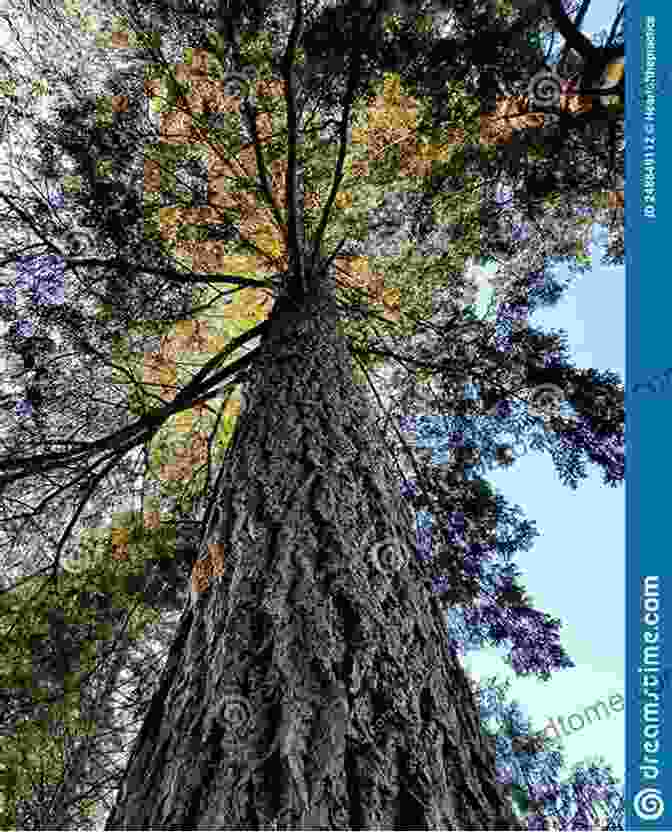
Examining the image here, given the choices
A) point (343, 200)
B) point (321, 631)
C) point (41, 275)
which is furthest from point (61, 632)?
point (343, 200)

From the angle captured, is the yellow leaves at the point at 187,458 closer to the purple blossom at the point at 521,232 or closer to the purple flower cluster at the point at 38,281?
the purple flower cluster at the point at 38,281

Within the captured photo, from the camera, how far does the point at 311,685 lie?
3.00 feet

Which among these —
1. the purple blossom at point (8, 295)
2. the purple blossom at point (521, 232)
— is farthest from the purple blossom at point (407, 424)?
the purple blossom at point (8, 295)

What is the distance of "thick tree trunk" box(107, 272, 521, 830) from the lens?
747 millimetres

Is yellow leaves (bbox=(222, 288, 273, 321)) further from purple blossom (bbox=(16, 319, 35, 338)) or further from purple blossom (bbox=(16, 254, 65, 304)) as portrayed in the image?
purple blossom (bbox=(16, 319, 35, 338))

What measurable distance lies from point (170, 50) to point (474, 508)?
12.0 ft

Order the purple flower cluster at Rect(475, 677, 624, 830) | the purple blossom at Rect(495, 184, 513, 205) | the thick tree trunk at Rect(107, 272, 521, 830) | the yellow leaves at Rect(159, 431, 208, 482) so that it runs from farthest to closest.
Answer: the yellow leaves at Rect(159, 431, 208, 482) → the purple blossom at Rect(495, 184, 513, 205) → the purple flower cluster at Rect(475, 677, 624, 830) → the thick tree trunk at Rect(107, 272, 521, 830)

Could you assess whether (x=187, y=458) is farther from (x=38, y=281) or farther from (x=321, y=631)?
(x=321, y=631)

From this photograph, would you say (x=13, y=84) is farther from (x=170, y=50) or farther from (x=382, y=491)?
(x=382, y=491)

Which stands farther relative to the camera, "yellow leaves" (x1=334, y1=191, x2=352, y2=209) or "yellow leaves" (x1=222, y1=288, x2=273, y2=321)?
"yellow leaves" (x1=222, y1=288, x2=273, y2=321)

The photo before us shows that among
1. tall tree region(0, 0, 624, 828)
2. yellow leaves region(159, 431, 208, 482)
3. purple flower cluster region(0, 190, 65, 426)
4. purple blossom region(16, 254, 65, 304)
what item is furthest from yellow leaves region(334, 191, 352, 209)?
tall tree region(0, 0, 624, 828)

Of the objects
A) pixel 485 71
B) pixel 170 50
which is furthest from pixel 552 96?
pixel 170 50

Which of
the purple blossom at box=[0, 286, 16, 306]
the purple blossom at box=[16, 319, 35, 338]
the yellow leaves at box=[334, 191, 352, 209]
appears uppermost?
the yellow leaves at box=[334, 191, 352, 209]

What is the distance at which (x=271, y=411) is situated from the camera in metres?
1.97
